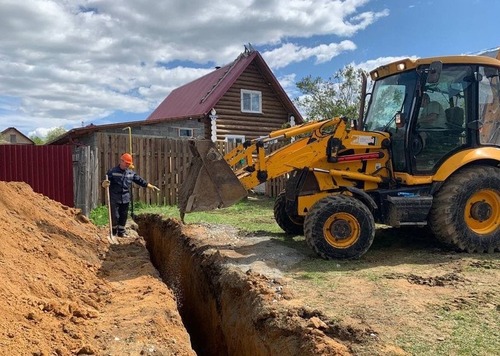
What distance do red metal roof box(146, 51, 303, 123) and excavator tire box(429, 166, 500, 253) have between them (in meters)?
15.3

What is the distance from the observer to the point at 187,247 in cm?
793

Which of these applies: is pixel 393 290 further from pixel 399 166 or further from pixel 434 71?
pixel 434 71

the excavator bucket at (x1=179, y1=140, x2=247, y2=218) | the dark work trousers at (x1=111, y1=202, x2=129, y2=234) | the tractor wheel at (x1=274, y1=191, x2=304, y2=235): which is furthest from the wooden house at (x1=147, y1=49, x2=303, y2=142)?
the excavator bucket at (x1=179, y1=140, x2=247, y2=218)

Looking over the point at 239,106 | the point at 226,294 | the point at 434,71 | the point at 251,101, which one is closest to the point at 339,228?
the point at 226,294

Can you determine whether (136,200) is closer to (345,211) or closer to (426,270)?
(345,211)

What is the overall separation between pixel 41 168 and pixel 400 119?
792 cm

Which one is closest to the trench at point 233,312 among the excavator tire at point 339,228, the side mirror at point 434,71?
the excavator tire at point 339,228

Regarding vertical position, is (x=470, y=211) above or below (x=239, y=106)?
below

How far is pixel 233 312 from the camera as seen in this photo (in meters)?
5.28

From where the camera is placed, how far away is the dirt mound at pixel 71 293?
3906 mm

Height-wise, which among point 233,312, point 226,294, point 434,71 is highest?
point 434,71

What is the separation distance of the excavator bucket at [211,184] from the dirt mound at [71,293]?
1.23 meters

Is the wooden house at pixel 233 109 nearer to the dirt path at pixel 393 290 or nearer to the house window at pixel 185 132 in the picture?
the house window at pixel 185 132

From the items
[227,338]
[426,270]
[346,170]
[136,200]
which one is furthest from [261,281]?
[136,200]
